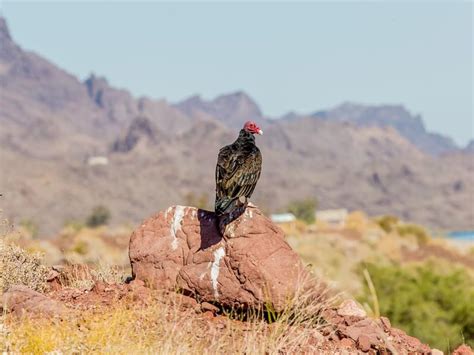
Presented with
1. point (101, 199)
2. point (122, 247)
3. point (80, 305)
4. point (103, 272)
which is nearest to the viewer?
point (80, 305)

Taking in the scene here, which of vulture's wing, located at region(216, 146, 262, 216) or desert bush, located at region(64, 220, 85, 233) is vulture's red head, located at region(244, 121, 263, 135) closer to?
vulture's wing, located at region(216, 146, 262, 216)

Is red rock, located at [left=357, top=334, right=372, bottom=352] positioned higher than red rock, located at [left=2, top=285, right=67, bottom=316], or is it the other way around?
red rock, located at [left=2, top=285, right=67, bottom=316]

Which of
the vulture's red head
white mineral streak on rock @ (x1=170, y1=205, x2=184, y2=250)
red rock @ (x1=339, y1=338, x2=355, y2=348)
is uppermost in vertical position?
the vulture's red head

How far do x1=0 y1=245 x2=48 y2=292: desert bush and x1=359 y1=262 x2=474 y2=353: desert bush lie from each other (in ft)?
38.1

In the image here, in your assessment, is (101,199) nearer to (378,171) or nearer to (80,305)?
(378,171)

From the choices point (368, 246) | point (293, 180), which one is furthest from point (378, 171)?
point (368, 246)

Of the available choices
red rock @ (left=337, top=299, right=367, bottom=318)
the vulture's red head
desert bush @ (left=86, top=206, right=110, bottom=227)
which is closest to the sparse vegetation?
desert bush @ (left=86, top=206, right=110, bottom=227)

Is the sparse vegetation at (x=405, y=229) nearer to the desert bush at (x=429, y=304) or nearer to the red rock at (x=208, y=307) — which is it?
the desert bush at (x=429, y=304)

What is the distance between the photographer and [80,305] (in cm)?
923

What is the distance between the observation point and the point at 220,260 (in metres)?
9.59

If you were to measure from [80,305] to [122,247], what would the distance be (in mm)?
34150

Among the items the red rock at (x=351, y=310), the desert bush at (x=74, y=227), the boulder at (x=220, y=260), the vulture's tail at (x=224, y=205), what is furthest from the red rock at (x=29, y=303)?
the desert bush at (x=74, y=227)

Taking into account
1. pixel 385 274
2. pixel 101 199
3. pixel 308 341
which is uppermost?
pixel 308 341

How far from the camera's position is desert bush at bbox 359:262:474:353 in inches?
801
